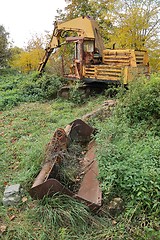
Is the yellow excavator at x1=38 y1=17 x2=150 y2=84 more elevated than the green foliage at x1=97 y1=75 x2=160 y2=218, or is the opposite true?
the yellow excavator at x1=38 y1=17 x2=150 y2=84

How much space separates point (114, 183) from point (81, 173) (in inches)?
30.8

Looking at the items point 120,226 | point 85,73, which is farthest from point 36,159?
point 85,73

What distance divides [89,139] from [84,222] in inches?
80.9

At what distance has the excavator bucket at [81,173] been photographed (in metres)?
2.86

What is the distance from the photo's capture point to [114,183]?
2871 mm

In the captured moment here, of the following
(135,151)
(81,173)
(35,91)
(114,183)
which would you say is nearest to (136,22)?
(35,91)

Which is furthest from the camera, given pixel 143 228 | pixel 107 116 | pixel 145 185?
pixel 107 116

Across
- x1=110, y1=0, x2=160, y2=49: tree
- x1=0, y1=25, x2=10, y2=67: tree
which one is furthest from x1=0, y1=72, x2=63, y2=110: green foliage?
x1=0, y1=25, x2=10, y2=67: tree

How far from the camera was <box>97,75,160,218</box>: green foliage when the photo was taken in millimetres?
2748

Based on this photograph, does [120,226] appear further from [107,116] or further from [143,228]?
[107,116]

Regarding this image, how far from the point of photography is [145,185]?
9.09ft

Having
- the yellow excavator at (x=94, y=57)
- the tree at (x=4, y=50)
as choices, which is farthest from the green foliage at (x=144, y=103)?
the tree at (x=4, y=50)

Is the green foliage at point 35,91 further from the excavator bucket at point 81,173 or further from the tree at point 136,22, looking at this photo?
the excavator bucket at point 81,173

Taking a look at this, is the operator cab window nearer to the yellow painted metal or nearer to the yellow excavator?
the yellow excavator
